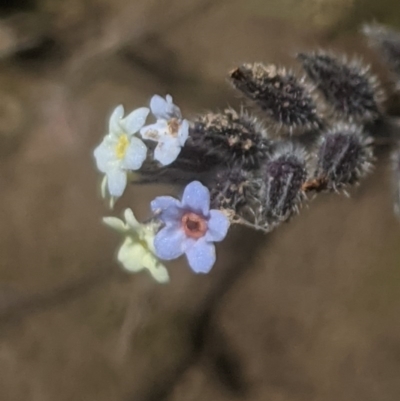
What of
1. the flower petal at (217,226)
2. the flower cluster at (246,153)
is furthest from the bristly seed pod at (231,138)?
the flower petal at (217,226)

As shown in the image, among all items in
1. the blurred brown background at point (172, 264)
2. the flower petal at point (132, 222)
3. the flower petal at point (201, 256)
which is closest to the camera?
the flower petal at point (201, 256)

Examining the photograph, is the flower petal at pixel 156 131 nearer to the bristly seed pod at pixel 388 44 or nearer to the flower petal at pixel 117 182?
the flower petal at pixel 117 182

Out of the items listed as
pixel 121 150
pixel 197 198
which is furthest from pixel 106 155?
pixel 197 198

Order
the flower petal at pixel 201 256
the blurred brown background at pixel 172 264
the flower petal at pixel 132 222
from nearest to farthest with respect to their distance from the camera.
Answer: the flower petal at pixel 201 256
the flower petal at pixel 132 222
the blurred brown background at pixel 172 264

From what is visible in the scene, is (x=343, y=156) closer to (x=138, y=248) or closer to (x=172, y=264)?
(x=138, y=248)

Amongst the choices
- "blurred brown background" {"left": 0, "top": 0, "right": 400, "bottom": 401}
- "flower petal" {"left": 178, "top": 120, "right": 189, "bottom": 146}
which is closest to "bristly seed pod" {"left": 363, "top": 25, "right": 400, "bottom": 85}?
"flower petal" {"left": 178, "top": 120, "right": 189, "bottom": 146}

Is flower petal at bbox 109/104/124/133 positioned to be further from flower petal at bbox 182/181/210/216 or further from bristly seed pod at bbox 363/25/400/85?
bristly seed pod at bbox 363/25/400/85
